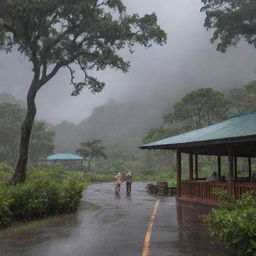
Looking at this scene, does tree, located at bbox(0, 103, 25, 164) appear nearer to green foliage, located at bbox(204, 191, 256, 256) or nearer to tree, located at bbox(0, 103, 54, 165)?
tree, located at bbox(0, 103, 54, 165)

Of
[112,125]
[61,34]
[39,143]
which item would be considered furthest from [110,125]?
[61,34]

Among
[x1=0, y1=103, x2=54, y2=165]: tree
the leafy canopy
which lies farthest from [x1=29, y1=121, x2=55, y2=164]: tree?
the leafy canopy

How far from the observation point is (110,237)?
9.12m

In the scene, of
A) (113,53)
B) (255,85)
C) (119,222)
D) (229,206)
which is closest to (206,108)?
(255,85)

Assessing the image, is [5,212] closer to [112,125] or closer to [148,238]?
[148,238]

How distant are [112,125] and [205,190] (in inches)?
5374

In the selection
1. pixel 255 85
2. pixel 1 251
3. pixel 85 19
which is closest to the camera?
pixel 1 251

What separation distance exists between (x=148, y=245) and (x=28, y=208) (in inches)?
210

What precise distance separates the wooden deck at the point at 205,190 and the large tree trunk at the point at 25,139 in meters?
7.99

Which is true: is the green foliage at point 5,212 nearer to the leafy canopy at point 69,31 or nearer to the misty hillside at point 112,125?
the leafy canopy at point 69,31

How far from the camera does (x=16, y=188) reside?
40.3ft

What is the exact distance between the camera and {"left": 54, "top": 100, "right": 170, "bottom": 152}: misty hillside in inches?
5516

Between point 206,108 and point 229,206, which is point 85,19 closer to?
point 229,206

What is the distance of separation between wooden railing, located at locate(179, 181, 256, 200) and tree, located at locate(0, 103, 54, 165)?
1806 inches
